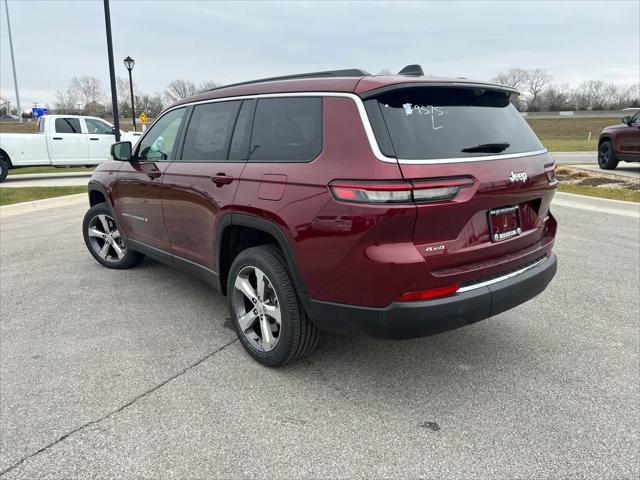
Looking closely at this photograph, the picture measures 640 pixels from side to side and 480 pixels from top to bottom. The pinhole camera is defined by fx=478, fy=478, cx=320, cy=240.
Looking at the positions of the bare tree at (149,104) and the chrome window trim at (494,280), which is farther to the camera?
the bare tree at (149,104)

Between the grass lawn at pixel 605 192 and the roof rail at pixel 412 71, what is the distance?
751cm

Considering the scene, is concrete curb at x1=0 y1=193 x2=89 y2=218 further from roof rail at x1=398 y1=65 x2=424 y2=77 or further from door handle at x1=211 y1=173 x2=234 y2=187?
roof rail at x1=398 y1=65 x2=424 y2=77

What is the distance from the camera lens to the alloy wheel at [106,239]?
528 centimetres

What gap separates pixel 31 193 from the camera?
1119 centimetres

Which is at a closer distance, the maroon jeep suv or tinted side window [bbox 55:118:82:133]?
the maroon jeep suv

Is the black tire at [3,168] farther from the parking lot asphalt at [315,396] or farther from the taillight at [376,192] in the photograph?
the taillight at [376,192]

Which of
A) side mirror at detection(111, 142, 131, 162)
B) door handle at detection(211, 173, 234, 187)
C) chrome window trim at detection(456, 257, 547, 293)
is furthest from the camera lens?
side mirror at detection(111, 142, 131, 162)

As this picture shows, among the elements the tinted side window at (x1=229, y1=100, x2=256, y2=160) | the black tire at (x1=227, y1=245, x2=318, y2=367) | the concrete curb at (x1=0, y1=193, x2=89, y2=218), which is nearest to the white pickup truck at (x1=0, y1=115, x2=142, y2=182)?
the concrete curb at (x1=0, y1=193, x2=89, y2=218)

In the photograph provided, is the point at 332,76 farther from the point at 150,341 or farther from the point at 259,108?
the point at 150,341

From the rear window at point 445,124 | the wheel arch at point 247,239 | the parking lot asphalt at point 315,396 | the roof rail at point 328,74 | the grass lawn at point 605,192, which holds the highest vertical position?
the roof rail at point 328,74

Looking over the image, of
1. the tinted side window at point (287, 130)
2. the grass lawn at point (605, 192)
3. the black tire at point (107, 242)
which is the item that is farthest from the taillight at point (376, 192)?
the grass lawn at point (605, 192)

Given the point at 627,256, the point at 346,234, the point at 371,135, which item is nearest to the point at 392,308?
the point at 346,234

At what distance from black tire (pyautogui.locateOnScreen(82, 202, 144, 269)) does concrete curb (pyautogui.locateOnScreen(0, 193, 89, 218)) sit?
4.72 m

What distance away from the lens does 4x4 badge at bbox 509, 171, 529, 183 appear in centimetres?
271
